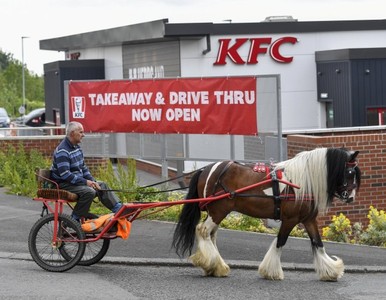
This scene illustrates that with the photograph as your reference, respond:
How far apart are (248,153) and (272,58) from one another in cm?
1259

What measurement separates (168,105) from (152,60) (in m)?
13.7

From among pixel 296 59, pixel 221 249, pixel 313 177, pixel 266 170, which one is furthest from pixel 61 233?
pixel 296 59

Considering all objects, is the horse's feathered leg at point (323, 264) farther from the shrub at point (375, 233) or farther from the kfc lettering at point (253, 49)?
the kfc lettering at point (253, 49)

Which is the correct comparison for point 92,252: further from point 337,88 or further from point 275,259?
point 337,88

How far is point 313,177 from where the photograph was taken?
1095cm

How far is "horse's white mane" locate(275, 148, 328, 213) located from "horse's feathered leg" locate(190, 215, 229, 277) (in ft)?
3.70

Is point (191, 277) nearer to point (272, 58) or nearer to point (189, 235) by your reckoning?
point (189, 235)

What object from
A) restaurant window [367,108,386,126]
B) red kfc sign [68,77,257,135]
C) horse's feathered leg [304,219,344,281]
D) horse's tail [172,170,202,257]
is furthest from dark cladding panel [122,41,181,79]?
horse's feathered leg [304,219,344,281]

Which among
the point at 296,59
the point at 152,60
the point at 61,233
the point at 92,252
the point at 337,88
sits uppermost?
the point at 152,60

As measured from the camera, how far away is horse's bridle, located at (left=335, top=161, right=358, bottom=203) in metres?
10.9

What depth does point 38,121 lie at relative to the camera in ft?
170

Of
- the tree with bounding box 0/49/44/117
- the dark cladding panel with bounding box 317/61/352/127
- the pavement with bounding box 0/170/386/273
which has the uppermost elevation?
the tree with bounding box 0/49/44/117

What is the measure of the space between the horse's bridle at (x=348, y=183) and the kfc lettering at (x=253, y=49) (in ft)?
55.9

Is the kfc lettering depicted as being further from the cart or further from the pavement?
the cart
